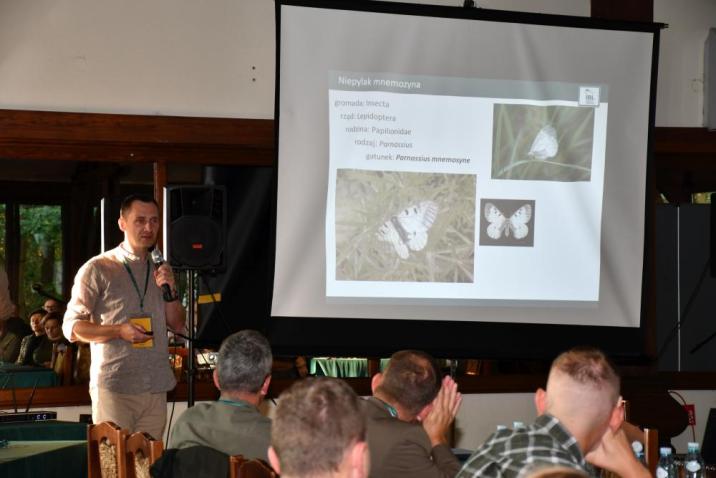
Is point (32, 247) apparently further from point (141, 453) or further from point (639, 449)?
point (639, 449)

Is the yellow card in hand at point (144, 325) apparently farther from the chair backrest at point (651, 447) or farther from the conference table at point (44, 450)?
the chair backrest at point (651, 447)

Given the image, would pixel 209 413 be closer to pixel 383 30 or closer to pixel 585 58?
pixel 383 30

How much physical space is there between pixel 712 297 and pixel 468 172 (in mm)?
2541

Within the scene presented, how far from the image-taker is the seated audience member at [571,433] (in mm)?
2320

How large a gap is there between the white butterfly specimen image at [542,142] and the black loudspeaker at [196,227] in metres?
1.47

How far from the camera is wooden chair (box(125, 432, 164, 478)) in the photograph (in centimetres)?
283

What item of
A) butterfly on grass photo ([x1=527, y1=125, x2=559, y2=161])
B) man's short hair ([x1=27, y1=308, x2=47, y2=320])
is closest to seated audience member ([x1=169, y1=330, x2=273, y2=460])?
butterfly on grass photo ([x1=527, y1=125, x2=559, y2=161])

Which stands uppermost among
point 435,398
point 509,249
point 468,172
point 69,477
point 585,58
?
point 585,58

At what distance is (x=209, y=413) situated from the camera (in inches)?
119

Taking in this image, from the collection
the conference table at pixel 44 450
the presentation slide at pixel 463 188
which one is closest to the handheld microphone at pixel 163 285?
the conference table at pixel 44 450

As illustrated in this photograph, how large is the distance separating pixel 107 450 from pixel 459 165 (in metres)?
2.89

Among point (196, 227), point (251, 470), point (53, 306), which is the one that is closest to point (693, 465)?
point (251, 470)

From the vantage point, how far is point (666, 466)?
369 centimetres

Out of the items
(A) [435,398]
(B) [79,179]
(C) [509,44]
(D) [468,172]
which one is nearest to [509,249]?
(D) [468,172]
